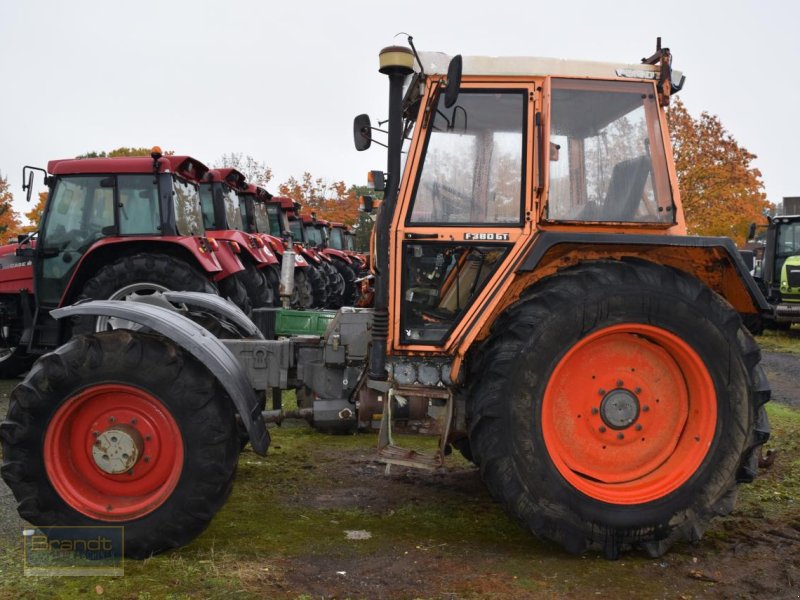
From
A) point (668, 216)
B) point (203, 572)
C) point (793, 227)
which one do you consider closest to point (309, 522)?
point (203, 572)

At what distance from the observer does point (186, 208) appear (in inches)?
344

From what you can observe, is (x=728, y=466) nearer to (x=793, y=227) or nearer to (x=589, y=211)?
(x=589, y=211)

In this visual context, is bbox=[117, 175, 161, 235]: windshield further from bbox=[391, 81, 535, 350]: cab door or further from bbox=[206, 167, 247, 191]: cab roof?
bbox=[391, 81, 535, 350]: cab door

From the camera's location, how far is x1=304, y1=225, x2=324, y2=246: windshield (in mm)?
19859

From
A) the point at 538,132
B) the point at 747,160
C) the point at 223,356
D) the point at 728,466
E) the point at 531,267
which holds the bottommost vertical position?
the point at 728,466

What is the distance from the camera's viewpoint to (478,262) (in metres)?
3.78

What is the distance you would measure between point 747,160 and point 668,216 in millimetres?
15857

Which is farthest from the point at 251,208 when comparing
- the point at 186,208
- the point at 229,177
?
the point at 186,208

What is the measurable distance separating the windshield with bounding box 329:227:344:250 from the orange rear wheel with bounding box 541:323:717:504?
1836cm

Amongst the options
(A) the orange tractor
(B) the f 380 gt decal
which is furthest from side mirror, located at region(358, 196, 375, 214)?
(B) the f 380 gt decal

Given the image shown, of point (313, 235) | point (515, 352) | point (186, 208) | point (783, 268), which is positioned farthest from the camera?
point (313, 235)

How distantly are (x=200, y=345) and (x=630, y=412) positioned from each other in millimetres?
2162

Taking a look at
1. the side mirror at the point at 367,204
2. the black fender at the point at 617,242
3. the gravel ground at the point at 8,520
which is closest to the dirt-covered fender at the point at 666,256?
the black fender at the point at 617,242
